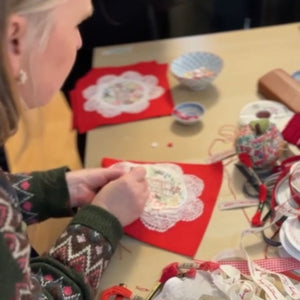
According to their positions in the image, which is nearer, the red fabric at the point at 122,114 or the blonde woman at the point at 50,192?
the blonde woman at the point at 50,192

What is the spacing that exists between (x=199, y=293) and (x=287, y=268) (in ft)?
0.42

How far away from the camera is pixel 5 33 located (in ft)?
1.86

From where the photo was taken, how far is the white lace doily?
1132 mm

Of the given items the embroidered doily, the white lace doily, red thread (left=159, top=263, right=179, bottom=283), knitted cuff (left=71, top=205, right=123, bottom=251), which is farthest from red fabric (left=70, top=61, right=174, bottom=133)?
red thread (left=159, top=263, right=179, bottom=283)

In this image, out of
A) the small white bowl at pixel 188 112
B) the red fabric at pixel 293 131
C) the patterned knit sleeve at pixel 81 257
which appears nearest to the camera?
A: the patterned knit sleeve at pixel 81 257

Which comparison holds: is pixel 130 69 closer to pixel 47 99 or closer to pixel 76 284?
pixel 47 99

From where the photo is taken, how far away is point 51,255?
0.77 metres

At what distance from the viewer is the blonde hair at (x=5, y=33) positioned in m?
0.57

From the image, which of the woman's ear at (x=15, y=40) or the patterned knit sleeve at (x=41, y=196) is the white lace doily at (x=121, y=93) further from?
the woman's ear at (x=15, y=40)

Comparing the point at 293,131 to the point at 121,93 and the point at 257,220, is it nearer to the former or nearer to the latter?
the point at 257,220

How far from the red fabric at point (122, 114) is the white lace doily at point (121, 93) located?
11 mm

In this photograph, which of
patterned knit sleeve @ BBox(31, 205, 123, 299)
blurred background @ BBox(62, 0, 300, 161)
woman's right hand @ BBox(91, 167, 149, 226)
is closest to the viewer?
patterned knit sleeve @ BBox(31, 205, 123, 299)

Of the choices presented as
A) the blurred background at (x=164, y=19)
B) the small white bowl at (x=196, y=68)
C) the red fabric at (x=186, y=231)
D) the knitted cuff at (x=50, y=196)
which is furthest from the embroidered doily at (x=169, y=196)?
the blurred background at (x=164, y=19)

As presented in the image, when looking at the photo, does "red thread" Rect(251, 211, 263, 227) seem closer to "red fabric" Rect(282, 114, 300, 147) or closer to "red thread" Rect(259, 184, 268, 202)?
"red thread" Rect(259, 184, 268, 202)
